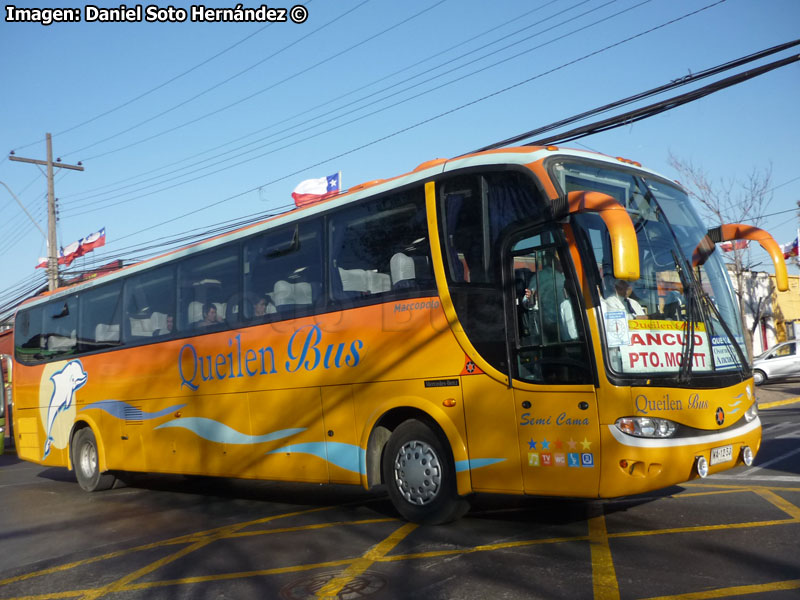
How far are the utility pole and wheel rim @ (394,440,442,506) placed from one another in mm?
21212

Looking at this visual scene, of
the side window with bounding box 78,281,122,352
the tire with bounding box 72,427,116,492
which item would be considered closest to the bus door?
the side window with bounding box 78,281,122,352

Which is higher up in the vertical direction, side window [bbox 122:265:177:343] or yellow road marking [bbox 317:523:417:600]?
side window [bbox 122:265:177:343]

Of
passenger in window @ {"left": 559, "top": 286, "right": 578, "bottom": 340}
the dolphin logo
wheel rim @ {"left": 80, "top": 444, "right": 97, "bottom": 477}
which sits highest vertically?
passenger in window @ {"left": 559, "top": 286, "right": 578, "bottom": 340}

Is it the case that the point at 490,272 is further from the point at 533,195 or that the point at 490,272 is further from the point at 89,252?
the point at 89,252

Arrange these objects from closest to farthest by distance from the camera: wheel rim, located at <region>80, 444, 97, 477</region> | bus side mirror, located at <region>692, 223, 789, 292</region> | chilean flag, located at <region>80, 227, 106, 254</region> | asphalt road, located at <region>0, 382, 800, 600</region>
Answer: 1. asphalt road, located at <region>0, 382, 800, 600</region>
2. bus side mirror, located at <region>692, 223, 789, 292</region>
3. wheel rim, located at <region>80, 444, 97, 477</region>
4. chilean flag, located at <region>80, 227, 106, 254</region>

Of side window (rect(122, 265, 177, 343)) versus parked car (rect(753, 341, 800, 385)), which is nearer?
side window (rect(122, 265, 177, 343))

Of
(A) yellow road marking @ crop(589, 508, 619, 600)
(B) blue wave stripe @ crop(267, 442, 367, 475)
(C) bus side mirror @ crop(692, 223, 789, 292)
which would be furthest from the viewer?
(B) blue wave stripe @ crop(267, 442, 367, 475)

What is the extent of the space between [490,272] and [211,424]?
17.3ft

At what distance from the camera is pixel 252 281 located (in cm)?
1023

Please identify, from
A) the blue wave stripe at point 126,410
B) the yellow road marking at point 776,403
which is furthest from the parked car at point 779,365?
the blue wave stripe at point 126,410

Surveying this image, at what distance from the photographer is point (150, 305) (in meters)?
12.3

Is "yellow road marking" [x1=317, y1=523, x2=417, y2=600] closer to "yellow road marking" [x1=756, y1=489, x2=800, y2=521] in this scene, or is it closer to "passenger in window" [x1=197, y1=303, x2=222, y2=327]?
"yellow road marking" [x1=756, y1=489, x2=800, y2=521]

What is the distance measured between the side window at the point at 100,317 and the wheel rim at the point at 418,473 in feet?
22.1

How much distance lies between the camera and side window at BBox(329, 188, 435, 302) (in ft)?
26.5
